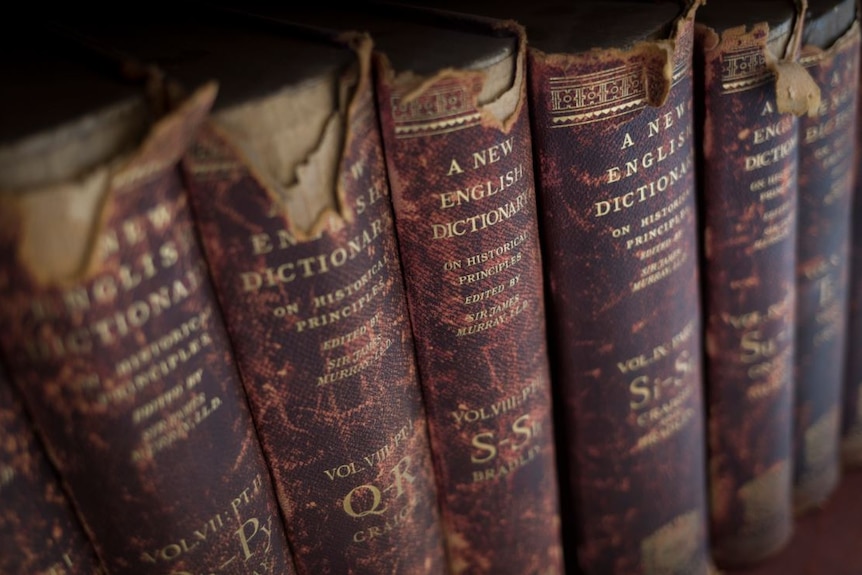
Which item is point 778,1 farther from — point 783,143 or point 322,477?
point 322,477

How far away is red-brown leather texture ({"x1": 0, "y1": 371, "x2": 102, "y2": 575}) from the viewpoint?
0.40m

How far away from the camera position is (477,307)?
499mm

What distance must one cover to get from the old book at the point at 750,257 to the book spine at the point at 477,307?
0.48ft

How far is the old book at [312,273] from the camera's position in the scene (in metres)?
0.39

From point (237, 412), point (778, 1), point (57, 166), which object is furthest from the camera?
point (778, 1)

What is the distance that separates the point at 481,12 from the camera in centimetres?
55

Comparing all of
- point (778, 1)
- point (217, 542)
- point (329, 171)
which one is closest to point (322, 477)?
point (217, 542)

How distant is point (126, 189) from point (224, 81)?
0.29 ft

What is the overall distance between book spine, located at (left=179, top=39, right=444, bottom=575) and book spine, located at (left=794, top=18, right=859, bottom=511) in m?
0.33

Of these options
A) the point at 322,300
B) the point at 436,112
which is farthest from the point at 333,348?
the point at 436,112

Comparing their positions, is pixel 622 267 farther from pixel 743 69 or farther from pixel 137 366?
pixel 137 366

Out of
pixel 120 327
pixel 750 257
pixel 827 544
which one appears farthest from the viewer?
pixel 827 544

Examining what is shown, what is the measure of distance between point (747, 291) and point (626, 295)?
126 millimetres

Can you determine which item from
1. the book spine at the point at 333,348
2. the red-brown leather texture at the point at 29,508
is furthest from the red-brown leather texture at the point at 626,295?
the red-brown leather texture at the point at 29,508
